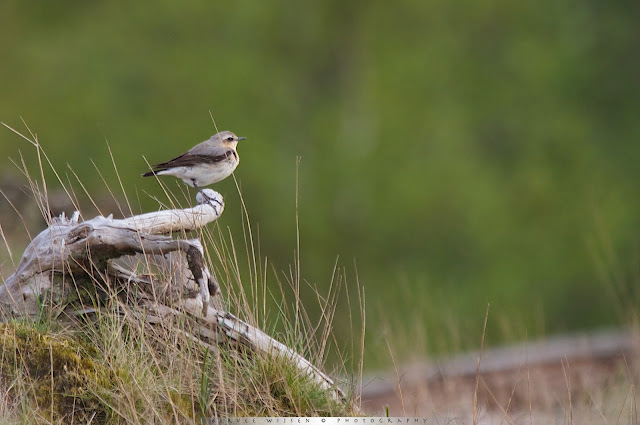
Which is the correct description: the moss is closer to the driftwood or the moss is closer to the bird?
the driftwood

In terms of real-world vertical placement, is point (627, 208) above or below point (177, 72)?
below

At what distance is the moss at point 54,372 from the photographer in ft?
14.0

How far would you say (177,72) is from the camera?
2184cm

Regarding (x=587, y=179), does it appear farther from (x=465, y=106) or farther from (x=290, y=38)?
(x=290, y=38)

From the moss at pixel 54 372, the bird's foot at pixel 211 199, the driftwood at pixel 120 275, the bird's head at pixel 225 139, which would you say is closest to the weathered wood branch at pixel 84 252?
the driftwood at pixel 120 275

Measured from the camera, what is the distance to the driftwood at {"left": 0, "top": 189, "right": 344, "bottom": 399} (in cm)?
479

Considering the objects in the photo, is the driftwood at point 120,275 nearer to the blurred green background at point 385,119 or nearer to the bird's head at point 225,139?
the bird's head at point 225,139

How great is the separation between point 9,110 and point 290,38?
8.14 meters

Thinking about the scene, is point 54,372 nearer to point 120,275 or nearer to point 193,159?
point 120,275

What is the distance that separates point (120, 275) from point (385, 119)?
18.4 m

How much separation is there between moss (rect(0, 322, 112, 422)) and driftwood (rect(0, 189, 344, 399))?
0.34 meters

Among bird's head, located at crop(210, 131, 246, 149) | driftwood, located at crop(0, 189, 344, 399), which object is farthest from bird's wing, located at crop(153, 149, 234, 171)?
driftwood, located at crop(0, 189, 344, 399)

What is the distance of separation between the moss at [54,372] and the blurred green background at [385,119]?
1510 centimetres

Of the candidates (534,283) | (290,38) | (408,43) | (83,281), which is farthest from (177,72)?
(83,281)
